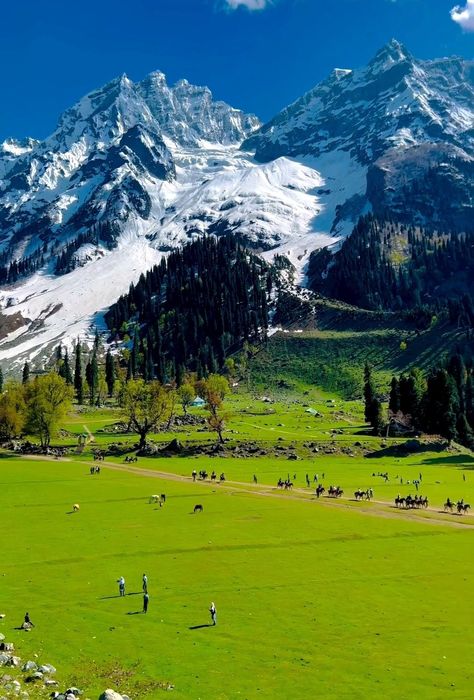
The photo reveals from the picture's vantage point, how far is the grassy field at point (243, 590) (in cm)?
2727

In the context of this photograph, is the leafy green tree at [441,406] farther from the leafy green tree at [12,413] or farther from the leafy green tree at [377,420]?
the leafy green tree at [12,413]

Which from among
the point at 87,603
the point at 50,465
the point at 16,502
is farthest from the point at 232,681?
the point at 50,465

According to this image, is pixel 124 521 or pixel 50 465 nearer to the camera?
pixel 124 521

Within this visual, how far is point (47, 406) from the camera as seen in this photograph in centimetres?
12762

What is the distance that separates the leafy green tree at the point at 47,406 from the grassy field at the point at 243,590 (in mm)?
46707

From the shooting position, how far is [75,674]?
27.2 metres

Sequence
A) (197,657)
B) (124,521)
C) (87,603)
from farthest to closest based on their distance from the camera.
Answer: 1. (124,521)
2. (87,603)
3. (197,657)

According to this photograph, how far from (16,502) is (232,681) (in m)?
51.4

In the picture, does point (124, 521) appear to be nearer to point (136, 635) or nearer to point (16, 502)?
point (16, 502)

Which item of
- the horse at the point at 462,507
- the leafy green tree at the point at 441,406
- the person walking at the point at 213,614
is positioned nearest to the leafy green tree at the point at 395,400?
the leafy green tree at the point at 441,406

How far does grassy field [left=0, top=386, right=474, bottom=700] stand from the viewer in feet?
89.5

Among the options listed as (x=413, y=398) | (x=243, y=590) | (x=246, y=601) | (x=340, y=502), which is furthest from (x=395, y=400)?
(x=246, y=601)

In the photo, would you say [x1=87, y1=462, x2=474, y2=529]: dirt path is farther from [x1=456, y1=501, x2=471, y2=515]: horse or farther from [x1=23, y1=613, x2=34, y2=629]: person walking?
[x1=23, y1=613, x2=34, y2=629]: person walking

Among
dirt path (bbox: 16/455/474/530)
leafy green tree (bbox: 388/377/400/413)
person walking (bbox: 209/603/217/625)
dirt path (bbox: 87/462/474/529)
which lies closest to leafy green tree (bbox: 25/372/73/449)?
dirt path (bbox: 16/455/474/530)
